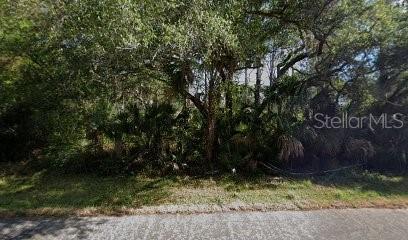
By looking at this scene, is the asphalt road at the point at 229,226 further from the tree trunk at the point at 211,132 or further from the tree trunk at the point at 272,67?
the tree trunk at the point at 272,67

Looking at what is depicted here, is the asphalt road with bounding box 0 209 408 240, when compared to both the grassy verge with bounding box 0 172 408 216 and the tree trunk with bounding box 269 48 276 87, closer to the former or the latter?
the grassy verge with bounding box 0 172 408 216

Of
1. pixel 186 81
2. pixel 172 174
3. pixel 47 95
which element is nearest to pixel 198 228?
pixel 172 174

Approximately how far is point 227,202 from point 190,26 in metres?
2.85

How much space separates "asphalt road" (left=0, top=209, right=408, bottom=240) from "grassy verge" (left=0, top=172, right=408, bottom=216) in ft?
0.94

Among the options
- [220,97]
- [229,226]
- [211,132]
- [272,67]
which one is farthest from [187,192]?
[272,67]

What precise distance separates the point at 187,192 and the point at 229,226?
155 cm

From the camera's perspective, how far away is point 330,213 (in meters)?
5.52

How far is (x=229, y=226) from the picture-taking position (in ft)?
16.5

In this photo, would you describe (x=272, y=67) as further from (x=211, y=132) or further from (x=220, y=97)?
(x=211, y=132)

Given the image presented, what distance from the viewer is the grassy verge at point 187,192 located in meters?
5.81

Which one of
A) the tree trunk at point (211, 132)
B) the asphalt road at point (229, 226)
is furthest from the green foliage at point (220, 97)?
the asphalt road at point (229, 226)

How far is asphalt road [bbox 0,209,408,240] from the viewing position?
476 centimetres

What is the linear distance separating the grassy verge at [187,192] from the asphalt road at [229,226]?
287mm

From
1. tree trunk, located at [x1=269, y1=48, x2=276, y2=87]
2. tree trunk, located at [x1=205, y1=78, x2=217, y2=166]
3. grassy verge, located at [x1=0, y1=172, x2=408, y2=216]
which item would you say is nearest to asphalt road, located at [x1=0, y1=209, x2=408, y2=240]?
grassy verge, located at [x1=0, y1=172, x2=408, y2=216]
